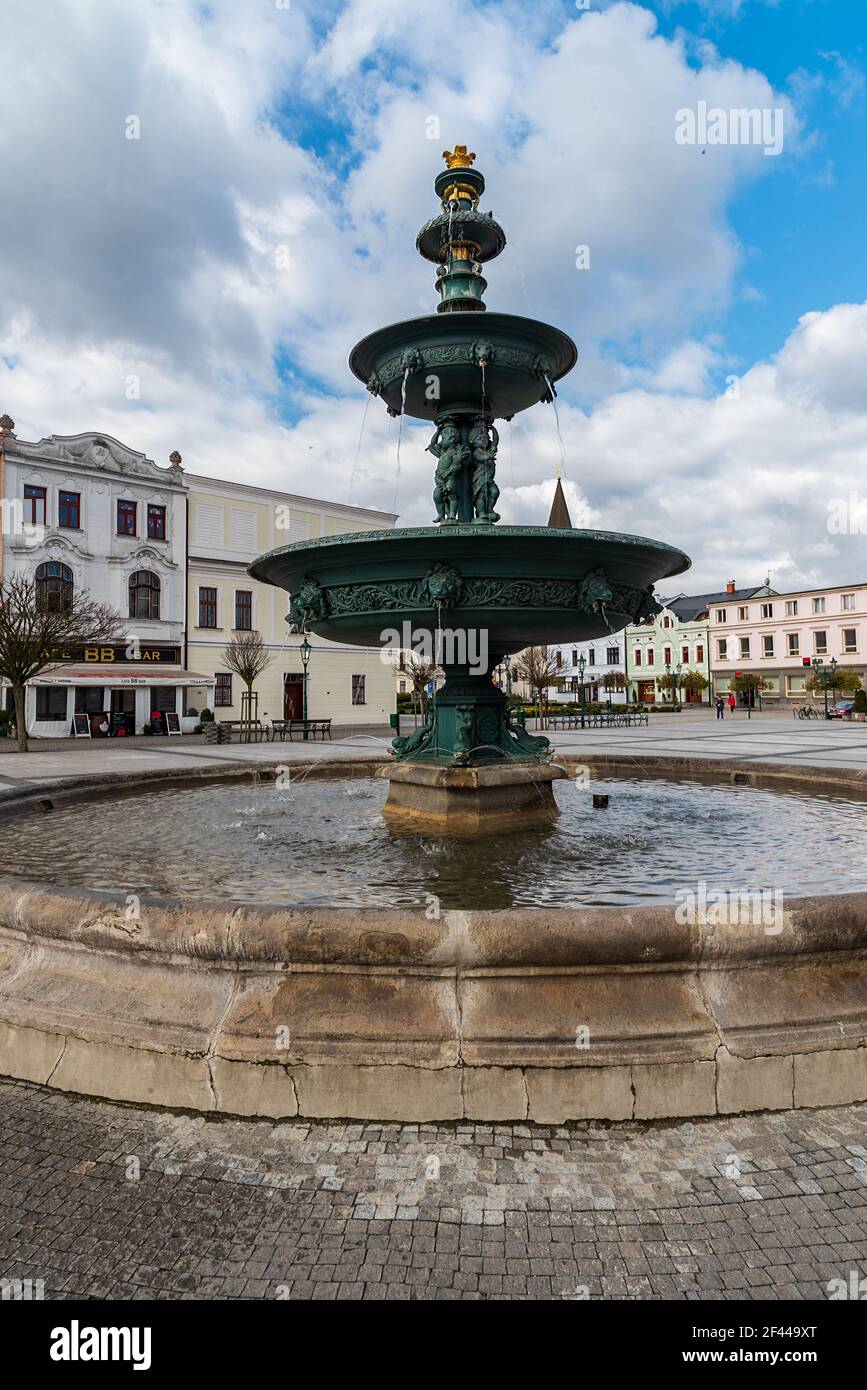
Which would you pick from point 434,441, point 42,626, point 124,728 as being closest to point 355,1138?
point 434,441

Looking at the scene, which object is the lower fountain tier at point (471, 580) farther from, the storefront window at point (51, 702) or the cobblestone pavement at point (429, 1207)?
the storefront window at point (51, 702)

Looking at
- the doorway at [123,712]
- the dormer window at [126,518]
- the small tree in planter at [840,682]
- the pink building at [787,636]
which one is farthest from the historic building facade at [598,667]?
the doorway at [123,712]

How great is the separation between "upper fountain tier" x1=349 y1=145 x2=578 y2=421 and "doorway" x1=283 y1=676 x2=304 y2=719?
107 ft

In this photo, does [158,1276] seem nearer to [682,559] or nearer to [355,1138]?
[355,1138]

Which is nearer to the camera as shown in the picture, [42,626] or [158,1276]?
[158,1276]

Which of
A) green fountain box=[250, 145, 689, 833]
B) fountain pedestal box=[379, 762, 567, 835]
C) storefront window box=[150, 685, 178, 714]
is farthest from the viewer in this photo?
storefront window box=[150, 685, 178, 714]

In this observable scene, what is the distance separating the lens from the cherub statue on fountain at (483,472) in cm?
748

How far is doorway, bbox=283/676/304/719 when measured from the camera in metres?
39.9

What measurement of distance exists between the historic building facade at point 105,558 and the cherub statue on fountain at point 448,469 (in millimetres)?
A: 25784

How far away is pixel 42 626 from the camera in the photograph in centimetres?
2317

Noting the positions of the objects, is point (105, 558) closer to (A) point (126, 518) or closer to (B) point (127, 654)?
(A) point (126, 518)

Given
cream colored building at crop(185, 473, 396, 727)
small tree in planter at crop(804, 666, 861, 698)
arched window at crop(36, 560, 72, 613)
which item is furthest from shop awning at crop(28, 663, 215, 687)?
small tree in planter at crop(804, 666, 861, 698)

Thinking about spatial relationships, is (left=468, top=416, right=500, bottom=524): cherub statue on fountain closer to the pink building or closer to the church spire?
the pink building

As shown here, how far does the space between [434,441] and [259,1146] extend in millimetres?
6566
